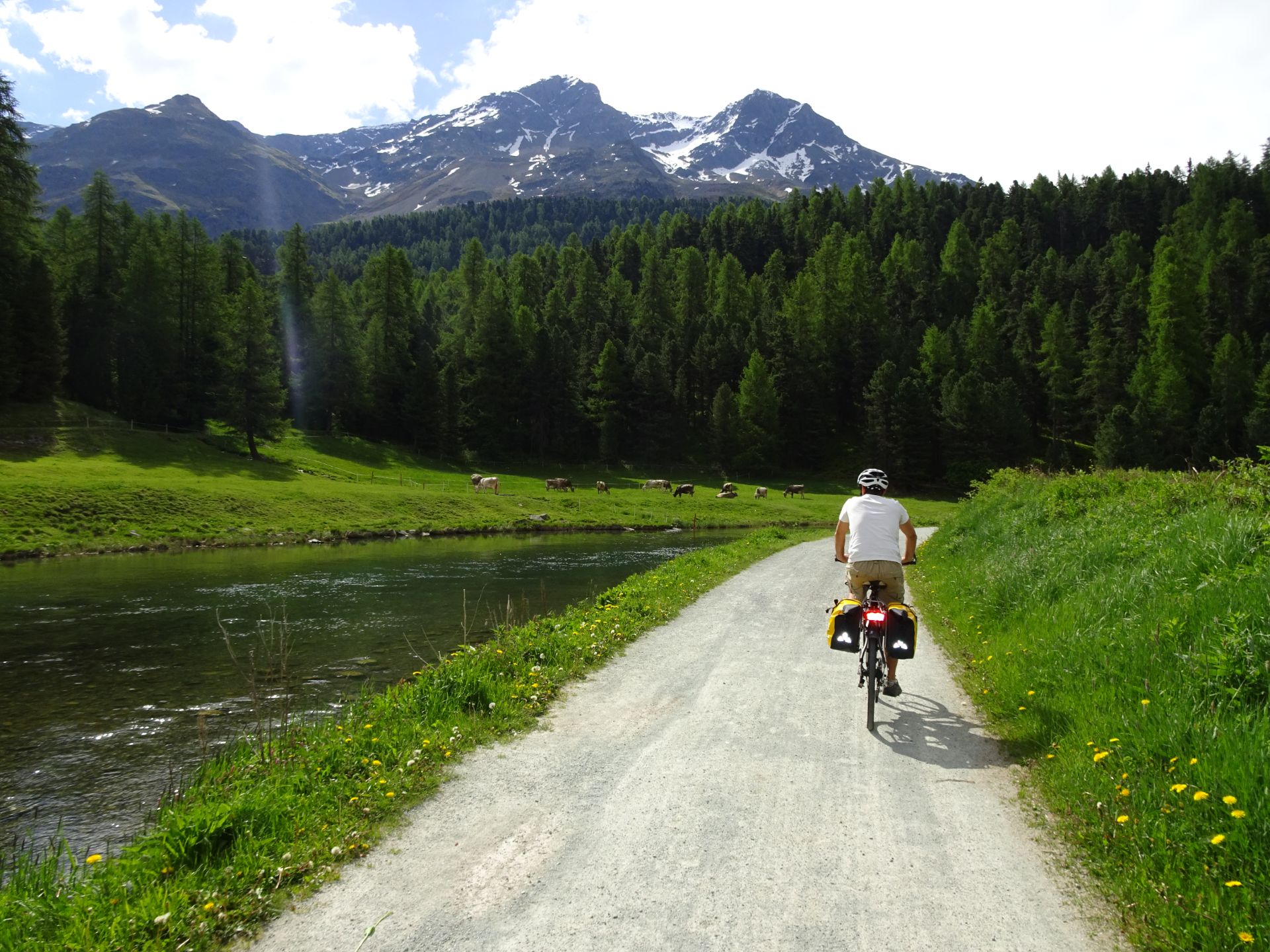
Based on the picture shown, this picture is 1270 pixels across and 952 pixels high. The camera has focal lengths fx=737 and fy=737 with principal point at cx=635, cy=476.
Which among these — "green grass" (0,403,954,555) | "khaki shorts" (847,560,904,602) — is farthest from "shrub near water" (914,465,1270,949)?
"green grass" (0,403,954,555)

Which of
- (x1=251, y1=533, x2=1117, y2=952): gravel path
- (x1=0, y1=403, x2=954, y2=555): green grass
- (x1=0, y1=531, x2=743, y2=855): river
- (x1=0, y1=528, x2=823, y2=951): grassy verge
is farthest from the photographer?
(x1=0, y1=403, x2=954, y2=555): green grass

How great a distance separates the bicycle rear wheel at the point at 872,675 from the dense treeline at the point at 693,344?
6780 cm

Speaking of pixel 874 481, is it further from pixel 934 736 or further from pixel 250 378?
pixel 250 378

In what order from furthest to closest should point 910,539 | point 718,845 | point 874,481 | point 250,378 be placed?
point 250,378 → point 874,481 → point 910,539 → point 718,845

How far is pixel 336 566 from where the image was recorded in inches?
1198

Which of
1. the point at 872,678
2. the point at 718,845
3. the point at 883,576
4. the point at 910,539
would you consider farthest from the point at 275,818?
the point at 910,539

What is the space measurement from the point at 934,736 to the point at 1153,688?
228 cm

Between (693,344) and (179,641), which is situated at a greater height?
(693,344)

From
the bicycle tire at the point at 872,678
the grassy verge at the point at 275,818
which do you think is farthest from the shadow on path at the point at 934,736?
the grassy verge at the point at 275,818

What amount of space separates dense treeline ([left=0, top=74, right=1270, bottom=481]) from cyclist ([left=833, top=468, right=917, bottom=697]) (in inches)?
2629

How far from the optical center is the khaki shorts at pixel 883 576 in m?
9.58

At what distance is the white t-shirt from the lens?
9.62 metres

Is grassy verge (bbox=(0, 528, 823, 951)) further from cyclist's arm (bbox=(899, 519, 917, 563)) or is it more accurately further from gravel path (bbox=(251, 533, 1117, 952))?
cyclist's arm (bbox=(899, 519, 917, 563))

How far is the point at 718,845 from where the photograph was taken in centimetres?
582
